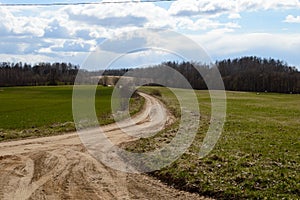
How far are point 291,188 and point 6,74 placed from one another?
144 meters

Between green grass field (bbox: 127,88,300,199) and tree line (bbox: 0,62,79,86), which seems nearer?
green grass field (bbox: 127,88,300,199)

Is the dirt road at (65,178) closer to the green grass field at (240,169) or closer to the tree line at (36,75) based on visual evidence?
the green grass field at (240,169)

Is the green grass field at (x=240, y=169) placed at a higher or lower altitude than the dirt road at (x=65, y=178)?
higher

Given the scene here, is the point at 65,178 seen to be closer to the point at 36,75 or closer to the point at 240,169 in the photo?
the point at 240,169

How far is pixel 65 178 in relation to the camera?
Answer: 13.0 metres

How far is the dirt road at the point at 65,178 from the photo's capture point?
37.1ft

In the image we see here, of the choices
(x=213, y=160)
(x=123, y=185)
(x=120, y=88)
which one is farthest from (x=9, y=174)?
(x=120, y=88)

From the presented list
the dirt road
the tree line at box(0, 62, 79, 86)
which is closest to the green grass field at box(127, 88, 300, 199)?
the dirt road

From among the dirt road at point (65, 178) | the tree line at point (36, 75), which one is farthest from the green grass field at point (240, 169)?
the tree line at point (36, 75)

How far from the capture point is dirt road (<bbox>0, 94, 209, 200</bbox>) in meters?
11.3

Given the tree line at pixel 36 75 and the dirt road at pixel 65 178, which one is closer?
the dirt road at pixel 65 178

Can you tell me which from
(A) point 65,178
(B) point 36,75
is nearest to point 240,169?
(A) point 65,178

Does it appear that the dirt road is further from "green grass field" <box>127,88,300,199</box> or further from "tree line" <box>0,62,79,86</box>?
"tree line" <box>0,62,79,86</box>

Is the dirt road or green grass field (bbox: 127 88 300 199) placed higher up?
green grass field (bbox: 127 88 300 199)
